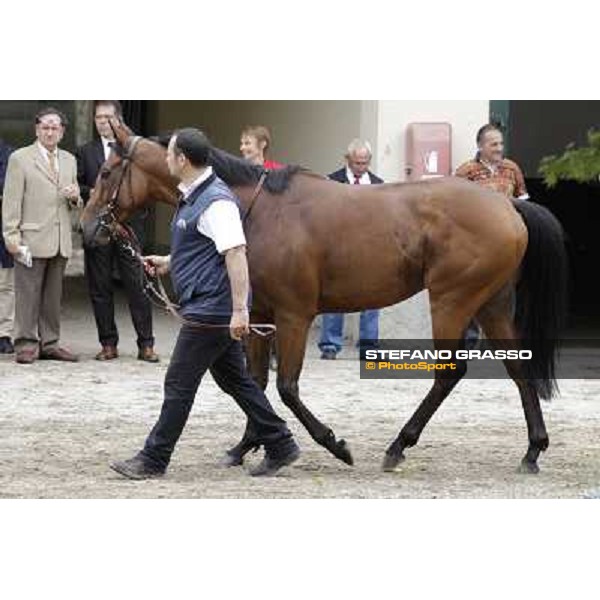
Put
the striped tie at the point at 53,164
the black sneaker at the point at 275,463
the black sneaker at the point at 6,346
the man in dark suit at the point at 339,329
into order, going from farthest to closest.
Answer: the black sneaker at the point at 6,346 < the man in dark suit at the point at 339,329 < the striped tie at the point at 53,164 < the black sneaker at the point at 275,463

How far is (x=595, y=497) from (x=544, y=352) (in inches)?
44.4

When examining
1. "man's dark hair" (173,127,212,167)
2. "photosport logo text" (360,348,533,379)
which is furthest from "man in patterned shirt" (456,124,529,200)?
"man's dark hair" (173,127,212,167)

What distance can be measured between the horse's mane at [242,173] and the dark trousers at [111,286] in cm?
375

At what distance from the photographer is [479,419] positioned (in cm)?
956

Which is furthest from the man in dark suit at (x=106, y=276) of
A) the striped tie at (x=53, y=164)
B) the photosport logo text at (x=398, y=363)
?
the photosport logo text at (x=398, y=363)

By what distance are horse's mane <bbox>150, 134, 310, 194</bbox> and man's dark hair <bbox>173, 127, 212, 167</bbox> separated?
0.44 meters

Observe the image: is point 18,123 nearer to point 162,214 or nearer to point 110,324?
point 162,214

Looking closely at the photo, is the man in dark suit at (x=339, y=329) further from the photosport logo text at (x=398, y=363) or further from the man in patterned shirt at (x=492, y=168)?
the man in patterned shirt at (x=492, y=168)

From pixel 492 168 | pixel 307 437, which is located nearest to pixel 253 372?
pixel 307 437

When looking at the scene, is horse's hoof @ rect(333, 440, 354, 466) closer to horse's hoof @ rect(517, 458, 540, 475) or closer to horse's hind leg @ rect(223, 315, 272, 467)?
horse's hind leg @ rect(223, 315, 272, 467)

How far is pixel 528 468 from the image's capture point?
7.91 meters

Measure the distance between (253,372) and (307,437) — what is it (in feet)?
3.61

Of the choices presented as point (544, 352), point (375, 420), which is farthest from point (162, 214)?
point (544, 352)

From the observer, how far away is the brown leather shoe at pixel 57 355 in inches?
451
